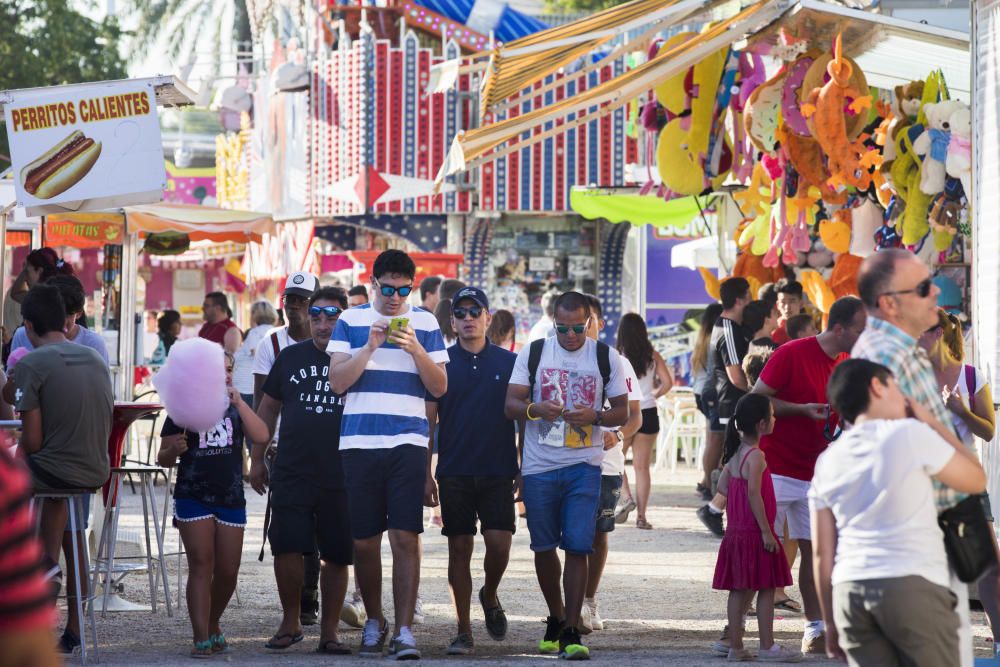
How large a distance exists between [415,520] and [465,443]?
610 mm

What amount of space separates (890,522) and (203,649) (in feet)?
13.5

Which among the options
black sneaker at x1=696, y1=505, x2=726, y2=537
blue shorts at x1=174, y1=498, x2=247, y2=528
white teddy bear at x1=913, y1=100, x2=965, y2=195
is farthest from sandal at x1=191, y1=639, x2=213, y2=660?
black sneaker at x1=696, y1=505, x2=726, y2=537

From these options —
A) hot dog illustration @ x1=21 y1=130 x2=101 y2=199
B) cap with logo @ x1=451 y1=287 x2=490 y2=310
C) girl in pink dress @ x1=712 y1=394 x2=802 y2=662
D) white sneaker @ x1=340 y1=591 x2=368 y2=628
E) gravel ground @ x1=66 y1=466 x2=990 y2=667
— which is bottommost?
gravel ground @ x1=66 y1=466 x2=990 y2=667

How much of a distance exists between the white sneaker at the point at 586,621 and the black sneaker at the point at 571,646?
558 mm

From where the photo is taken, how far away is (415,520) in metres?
7.43

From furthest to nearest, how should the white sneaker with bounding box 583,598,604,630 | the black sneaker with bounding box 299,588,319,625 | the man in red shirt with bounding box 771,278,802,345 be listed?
the man in red shirt with bounding box 771,278,802,345
the black sneaker with bounding box 299,588,319,625
the white sneaker with bounding box 583,598,604,630

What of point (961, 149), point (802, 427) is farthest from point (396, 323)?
point (961, 149)

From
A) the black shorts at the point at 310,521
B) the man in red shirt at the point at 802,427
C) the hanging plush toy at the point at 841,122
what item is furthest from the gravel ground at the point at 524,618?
the hanging plush toy at the point at 841,122

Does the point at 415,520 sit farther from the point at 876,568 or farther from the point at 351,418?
the point at 876,568

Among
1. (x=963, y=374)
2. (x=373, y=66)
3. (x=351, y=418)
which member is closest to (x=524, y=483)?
(x=351, y=418)

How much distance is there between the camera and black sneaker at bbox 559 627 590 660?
7430mm

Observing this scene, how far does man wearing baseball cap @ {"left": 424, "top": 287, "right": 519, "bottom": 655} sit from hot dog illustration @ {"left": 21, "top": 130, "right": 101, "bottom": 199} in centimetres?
274

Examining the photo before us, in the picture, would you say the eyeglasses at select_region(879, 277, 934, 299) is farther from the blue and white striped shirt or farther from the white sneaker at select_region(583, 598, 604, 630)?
the white sneaker at select_region(583, 598, 604, 630)

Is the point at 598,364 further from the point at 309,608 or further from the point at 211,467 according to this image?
the point at 309,608
